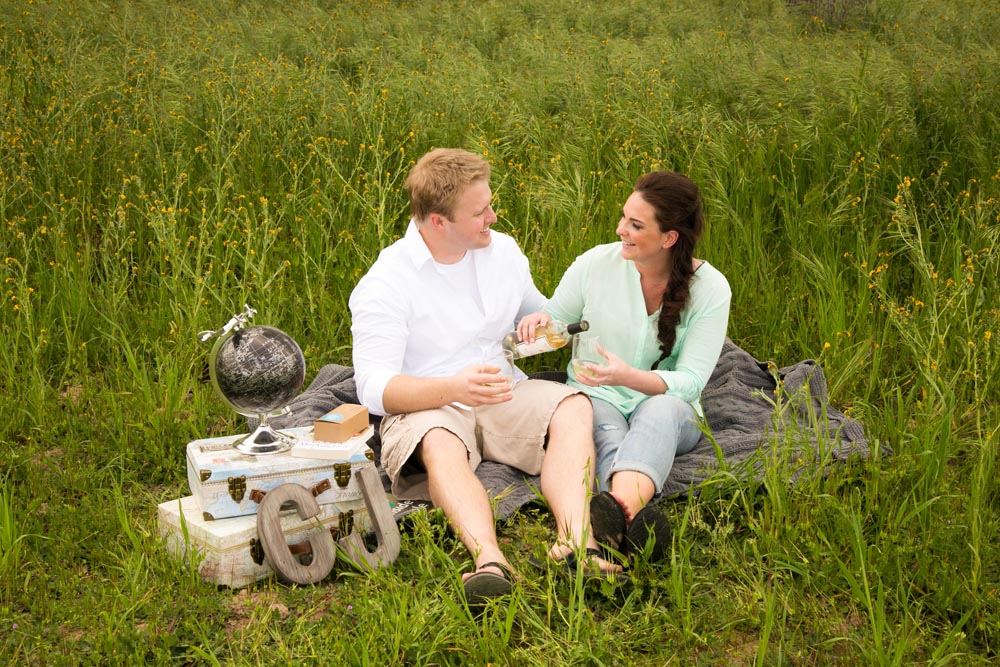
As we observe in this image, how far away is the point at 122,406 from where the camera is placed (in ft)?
13.3

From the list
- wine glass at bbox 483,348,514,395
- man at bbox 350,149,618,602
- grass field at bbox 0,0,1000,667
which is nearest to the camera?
grass field at bbox 0,0,1000,667

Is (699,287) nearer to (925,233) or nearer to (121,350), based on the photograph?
(925,233)

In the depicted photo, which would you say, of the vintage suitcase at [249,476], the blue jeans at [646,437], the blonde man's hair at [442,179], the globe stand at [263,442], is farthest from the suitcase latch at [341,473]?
the blonde man's hair at [442,179]

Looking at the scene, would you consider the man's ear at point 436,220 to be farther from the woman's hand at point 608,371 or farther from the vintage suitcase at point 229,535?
the vintage suitcase at point 229,535

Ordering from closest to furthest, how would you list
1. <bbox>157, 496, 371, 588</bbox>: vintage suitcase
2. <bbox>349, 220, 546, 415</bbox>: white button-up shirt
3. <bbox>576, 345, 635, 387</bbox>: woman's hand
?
<bbox>157, 496, 371, 588</bbox>: vintage suitcase < <bbox>576, 345, 635, 387</bbox>: woman's hand < <bbox>349, 220, 546, 415</bbox>: white button-up shirt

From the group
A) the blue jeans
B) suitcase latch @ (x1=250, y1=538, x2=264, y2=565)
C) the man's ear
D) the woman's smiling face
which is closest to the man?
the man's ear

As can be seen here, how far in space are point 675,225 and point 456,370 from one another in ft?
3.17

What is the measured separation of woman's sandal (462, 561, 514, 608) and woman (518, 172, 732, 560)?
0.57 m

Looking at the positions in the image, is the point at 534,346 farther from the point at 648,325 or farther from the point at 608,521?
the point at 608,521

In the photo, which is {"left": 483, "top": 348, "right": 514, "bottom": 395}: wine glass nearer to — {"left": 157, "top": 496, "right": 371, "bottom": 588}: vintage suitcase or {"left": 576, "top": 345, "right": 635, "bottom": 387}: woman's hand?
{"left": 576, "top": 345, "right": 635, "bottom": 387}: woman's hand

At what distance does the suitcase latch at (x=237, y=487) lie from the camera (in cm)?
302

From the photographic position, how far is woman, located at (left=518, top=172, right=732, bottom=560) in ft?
11.1

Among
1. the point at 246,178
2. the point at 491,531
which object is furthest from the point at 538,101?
the point at 491,531

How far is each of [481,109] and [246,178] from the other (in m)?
1.75
